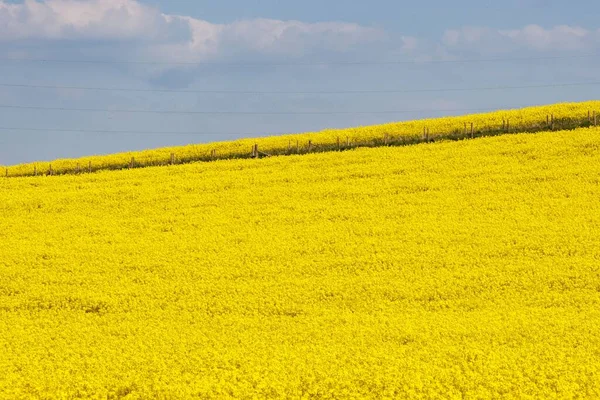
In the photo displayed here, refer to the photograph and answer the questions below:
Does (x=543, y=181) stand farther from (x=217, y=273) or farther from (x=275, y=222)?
(x=217, y=273)

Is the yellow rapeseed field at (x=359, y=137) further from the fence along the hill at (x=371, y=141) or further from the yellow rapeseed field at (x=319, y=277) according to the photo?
the yellow rapeseed field at (x=319, y=277)

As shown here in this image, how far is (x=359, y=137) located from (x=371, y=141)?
275 centimetres

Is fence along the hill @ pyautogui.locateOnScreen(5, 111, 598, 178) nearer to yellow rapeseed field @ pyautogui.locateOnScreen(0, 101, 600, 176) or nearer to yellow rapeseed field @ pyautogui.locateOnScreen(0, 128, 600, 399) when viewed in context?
yellow rapeseed field @ pyautogui.locateOnScreen(0, 101, 600, 176)

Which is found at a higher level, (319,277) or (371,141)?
(371,141)

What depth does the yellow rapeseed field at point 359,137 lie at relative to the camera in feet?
170

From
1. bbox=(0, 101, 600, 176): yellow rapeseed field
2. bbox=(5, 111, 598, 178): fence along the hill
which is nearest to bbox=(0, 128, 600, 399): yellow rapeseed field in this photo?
bbox=(5, 111, 598, 178): fence along the hill

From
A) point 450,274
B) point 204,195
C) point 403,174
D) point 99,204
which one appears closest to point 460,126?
point 403,174

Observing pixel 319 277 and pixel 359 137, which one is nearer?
pixel 319 277

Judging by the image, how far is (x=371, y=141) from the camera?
53.0 metres

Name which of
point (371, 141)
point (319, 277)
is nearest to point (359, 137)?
point (371, 141)

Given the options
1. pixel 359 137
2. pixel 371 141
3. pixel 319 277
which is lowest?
pixel 319 277

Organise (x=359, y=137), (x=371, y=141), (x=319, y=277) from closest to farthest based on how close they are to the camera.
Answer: (x=319, y=277), (x=371, y=141), (x=359, y=137)

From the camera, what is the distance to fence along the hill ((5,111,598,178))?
51.2 metres

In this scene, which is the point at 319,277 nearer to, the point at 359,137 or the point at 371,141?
the point at 371,141
